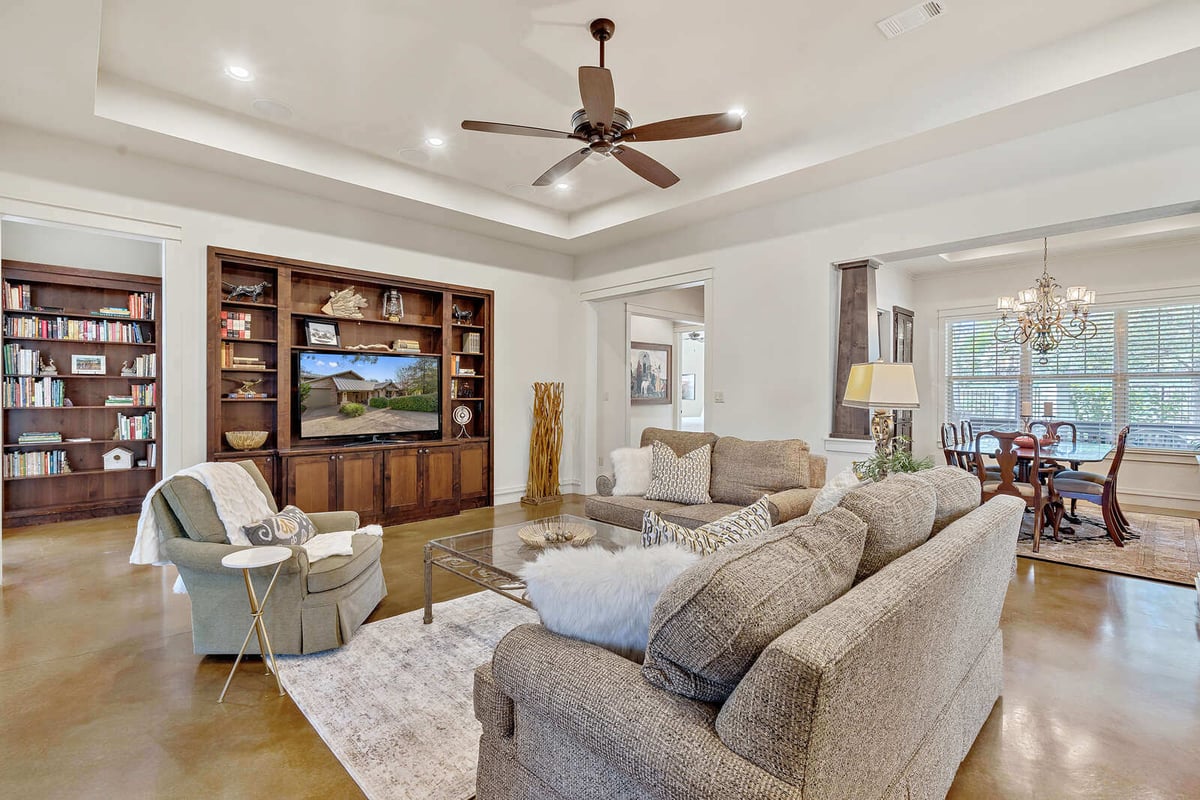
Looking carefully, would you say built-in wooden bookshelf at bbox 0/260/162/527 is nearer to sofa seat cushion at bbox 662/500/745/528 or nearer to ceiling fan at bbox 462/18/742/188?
ceiling fan at bbox 462/18/742/188

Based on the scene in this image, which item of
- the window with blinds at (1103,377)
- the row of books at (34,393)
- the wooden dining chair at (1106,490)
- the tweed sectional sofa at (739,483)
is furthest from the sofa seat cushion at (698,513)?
the row of books at (34,393)

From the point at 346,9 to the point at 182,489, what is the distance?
2.49m

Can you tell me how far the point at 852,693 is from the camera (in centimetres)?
104

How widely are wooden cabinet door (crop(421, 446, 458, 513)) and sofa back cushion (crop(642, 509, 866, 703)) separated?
463 centimetres

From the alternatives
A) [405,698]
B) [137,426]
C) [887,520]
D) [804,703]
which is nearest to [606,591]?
[804,703]

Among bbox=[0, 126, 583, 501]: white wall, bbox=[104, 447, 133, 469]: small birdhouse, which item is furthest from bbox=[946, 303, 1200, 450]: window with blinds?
bbox=[104, 447, 133, 469]: small birdhouse

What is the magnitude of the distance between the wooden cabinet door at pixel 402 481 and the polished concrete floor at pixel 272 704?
5.47ft

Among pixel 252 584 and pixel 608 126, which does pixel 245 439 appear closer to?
pixel 252 584

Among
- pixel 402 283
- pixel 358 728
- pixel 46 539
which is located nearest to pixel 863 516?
pixel 358 728

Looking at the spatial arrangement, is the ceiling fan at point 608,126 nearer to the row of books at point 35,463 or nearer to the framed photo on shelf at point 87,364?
the framed photo on shelf at point 87,364

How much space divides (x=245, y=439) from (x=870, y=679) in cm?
475

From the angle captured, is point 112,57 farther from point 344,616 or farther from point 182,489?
point 344,616

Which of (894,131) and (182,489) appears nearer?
(182,489)

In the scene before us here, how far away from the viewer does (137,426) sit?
5.69m
